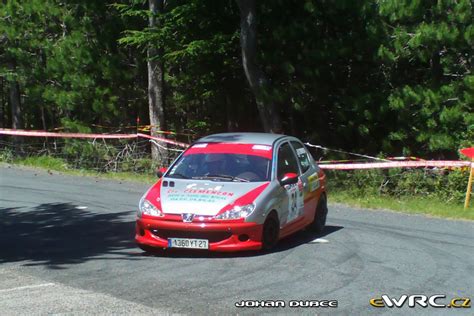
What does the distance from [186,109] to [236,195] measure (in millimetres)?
17265

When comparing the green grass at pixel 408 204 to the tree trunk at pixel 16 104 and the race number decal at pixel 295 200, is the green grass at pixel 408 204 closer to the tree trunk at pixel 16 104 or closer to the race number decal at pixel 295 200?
the race number decal at pixel 295 200

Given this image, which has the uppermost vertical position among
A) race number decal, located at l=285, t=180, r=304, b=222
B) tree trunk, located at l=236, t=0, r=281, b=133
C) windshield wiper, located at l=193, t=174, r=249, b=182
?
tree trunk, located at l=236, t=0, r=281, b=133

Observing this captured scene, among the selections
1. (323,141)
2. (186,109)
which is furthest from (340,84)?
(186,109)

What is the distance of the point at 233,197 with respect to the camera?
9648mm

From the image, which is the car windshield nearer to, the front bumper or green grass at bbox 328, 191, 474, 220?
the front bumper

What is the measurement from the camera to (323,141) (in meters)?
21.8

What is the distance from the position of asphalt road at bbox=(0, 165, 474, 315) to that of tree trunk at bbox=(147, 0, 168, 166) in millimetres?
8121

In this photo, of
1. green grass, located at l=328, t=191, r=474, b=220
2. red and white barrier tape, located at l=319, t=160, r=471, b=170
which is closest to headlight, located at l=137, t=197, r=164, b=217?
green grass, located at l=328, t=191, r=474, b=220

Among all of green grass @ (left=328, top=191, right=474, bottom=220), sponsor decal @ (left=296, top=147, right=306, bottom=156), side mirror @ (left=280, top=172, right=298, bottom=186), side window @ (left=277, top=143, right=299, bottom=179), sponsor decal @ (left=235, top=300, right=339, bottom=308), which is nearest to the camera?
sponsor decal @ (left=235, top=300, right=339, bottom=308)

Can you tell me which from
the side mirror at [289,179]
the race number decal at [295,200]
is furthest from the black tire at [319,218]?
the side mirror at [289,179]

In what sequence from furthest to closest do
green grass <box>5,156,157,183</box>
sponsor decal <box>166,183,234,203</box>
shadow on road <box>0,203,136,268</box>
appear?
green grass <box>5,156,157,183</box>
shadow on road <box>0,203,136,268</box>
sponsor decal <box>166,183,234,203</box>

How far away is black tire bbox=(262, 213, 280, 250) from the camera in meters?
9.70

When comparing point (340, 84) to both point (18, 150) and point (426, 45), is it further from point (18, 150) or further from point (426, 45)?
point (18, 150)

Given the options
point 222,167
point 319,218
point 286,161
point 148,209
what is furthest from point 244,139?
point 148,209
